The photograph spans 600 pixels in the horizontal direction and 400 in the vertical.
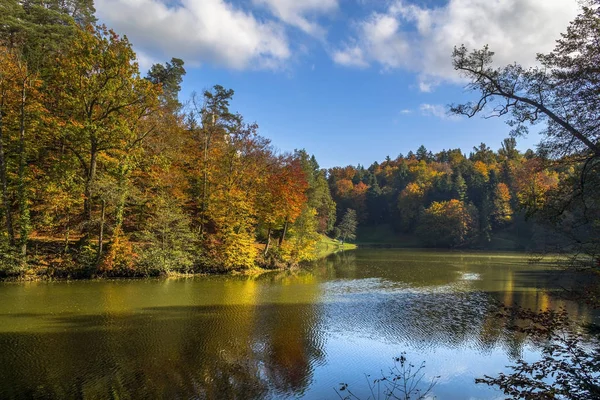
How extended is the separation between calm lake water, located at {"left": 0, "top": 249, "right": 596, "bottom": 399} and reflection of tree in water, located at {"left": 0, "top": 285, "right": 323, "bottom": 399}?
0.03 meters

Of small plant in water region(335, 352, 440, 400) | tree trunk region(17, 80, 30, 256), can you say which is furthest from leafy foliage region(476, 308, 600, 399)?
tree trunk region(17, 80, 30, 256)

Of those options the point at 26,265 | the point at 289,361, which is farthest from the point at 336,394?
the point at 26,265

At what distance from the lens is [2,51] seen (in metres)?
21.4

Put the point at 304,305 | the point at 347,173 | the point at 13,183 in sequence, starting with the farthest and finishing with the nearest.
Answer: the point at 347,173 → the point at 13,183 → the point at 304,305

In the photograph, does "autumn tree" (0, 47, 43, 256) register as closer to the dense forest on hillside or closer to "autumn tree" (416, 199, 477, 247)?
the dense forest on hillside

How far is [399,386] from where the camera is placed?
8.38 m

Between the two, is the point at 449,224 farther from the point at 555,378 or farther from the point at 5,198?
the point at 5,198

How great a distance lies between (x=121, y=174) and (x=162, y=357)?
1558cm

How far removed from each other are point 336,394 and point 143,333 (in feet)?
21.5

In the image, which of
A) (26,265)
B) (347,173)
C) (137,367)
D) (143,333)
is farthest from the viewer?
(347,173)

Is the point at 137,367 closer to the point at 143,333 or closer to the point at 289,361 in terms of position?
the point at 143,333

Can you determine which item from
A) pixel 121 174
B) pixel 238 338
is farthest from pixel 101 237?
pixel 238 338

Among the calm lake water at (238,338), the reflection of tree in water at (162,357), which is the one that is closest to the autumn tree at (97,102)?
the calm lake water at (238,338)

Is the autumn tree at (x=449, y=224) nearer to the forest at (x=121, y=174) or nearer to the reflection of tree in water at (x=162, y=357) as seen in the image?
the forest at (x=121, y=174)
